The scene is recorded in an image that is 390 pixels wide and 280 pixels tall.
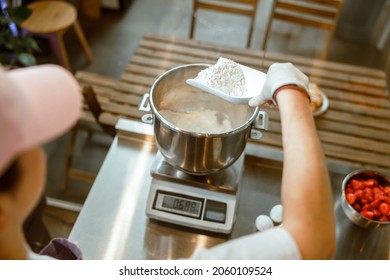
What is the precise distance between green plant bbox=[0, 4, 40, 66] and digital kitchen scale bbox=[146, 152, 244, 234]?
4.33ft

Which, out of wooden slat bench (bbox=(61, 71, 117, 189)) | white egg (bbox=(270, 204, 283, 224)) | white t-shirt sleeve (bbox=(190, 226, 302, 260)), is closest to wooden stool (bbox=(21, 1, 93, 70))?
wooden slat bench (bbox=(61, 71, 117, 189))

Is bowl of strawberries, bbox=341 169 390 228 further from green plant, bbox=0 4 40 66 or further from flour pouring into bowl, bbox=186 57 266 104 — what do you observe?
green plant, bbox=0 4 40 66

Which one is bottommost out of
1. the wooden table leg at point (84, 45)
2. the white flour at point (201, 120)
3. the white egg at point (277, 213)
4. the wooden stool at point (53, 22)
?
the wooden table leg at point (84, 45)

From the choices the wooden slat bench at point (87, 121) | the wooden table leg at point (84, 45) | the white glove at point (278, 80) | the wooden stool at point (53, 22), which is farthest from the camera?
the wooden table leg at point (84, 45)

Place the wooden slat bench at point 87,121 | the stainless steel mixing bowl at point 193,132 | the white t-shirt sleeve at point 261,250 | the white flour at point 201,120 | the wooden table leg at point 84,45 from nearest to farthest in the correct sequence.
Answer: the white t-shirt sleeve at point 261,250
the stainless steel mixing bowl at point 193,132
the white flour at point 201,120
the wooden slat bench at point 87,121
the wooden table leg at point 84,45

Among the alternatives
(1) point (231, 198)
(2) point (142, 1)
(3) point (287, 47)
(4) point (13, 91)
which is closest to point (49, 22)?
(2) point (142, 1)

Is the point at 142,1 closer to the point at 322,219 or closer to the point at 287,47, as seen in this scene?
the point at 287,47

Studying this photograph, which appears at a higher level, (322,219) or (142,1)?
(322,219)

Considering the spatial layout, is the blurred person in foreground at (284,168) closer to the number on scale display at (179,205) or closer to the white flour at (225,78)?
the white flour at (225,78)

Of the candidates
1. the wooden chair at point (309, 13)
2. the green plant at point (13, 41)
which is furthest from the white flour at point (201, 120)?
the green plant at point (13, 41)

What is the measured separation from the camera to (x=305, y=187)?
637mm

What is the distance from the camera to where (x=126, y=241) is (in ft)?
3.35

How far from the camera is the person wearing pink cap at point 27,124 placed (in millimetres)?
393

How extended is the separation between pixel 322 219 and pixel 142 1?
3.13 m
